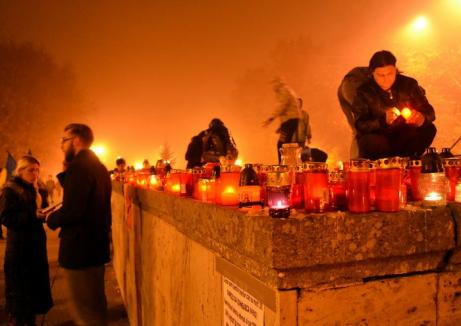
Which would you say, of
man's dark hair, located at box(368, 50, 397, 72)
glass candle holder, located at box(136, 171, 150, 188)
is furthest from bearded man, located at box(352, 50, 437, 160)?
glass candle holder, located at box(136, 171, 150, 188)

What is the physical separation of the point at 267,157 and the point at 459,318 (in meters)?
33.0

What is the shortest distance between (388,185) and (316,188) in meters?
0.33

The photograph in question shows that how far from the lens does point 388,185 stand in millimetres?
1960

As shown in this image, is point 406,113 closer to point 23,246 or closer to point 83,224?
point 83,224

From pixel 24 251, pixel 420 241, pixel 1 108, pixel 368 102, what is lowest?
pixel 24 251

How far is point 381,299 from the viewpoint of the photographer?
6.06 ft

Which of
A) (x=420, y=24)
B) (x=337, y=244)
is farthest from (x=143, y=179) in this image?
(x=420, y=24)

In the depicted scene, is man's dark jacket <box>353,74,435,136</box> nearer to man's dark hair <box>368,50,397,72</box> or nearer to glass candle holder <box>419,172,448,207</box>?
man's dark hair <box>368,50,397,72</box>

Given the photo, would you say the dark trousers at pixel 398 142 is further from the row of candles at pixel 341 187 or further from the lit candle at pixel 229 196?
the lit candle at pixel 229 196

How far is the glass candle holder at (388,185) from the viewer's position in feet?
6.28

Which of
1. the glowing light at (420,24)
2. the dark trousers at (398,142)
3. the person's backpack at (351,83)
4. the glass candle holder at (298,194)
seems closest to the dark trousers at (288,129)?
the person's backpack at (351,83)

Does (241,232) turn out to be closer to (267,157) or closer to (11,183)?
(11,183)

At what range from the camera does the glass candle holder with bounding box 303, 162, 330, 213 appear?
6.72 feet

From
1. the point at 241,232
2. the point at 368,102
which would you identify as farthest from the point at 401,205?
the point at 368,102
